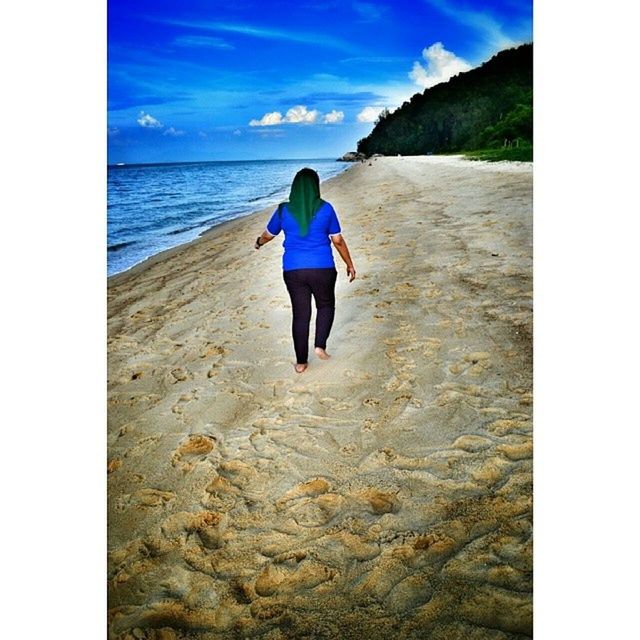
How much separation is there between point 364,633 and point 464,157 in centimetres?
205

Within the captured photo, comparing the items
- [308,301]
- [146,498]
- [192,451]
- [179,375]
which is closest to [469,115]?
[308,301]

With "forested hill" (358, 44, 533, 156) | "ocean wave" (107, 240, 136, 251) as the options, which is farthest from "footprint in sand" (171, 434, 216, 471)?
"ocean wave" (107, 240, 136, 251)

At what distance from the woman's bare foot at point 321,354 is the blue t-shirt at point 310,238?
0.36m

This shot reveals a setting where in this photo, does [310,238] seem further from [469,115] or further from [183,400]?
[469,115]

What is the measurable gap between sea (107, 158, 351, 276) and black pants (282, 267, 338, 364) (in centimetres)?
31

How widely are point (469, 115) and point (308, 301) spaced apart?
1070 millimetres

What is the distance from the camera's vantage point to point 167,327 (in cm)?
291

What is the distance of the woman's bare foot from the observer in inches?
95.4

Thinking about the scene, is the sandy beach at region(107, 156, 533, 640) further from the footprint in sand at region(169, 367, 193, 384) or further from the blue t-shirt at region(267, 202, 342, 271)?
the blue t-shirt at region(267, 202, 342, 271)

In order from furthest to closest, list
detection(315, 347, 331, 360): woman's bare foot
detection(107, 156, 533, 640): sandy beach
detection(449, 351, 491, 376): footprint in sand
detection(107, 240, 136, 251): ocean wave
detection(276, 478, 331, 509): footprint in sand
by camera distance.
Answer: detection(107, 240, 136, 251): ocean wave < detection(315, 347, 331, 360): woman's bare foot < detection(449, 351, 491, 376): footprint in sand < detection(276, 478, 331, 509): footprint in sand < detection(107, 156, 533, 640): sandy beach

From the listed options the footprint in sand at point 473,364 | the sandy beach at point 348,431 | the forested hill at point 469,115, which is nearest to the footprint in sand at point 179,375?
the sandy beach at point 348,431

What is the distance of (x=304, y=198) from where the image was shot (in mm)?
2145
